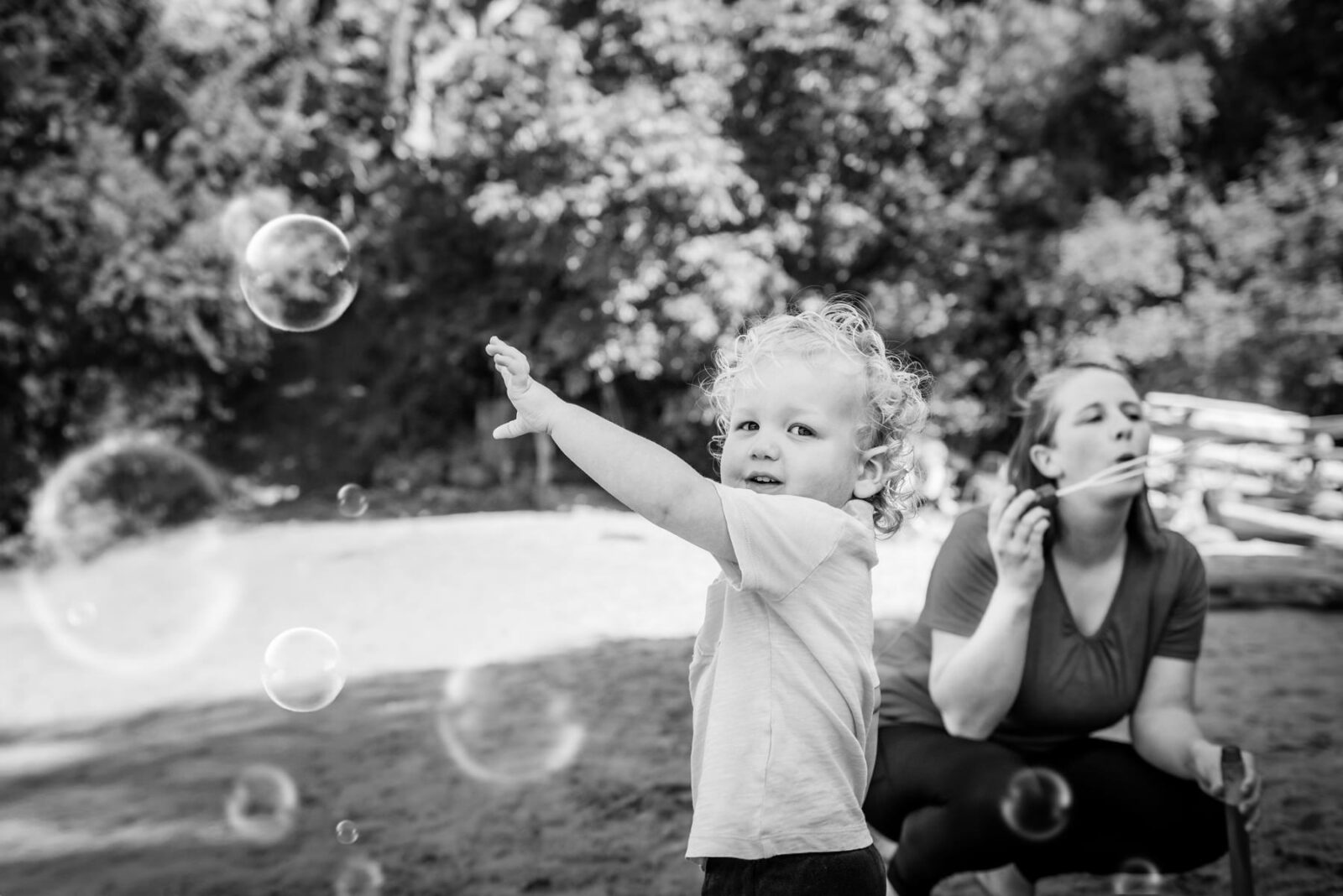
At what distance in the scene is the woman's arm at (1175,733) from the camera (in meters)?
1.99

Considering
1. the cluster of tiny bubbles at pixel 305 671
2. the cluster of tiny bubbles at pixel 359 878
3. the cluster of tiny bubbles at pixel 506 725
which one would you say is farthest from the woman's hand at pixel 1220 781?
the cluster of tiny bubbles at pixel 506 725

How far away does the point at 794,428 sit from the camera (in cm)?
158

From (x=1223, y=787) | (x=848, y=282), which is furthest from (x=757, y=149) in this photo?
(x=1223, y=787)

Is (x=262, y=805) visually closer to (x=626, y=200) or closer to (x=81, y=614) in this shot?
(x=81, y=614)

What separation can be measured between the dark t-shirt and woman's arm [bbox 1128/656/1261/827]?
0.02 metres

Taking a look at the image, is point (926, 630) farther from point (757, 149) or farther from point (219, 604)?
point (757, 149)

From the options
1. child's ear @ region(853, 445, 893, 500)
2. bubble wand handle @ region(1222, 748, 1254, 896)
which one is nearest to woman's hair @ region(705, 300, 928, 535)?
child's ear @ region(853, 445, 893, 500)

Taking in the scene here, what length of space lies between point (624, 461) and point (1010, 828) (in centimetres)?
106

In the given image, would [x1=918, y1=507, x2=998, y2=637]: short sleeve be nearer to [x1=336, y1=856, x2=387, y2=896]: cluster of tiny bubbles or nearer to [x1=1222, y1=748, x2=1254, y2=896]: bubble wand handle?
[x1=1222, y1=748, x2=1254, y2=896]: bubble wand handle

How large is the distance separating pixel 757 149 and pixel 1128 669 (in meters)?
10.0

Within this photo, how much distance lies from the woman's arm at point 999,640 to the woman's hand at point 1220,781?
1.00 feet

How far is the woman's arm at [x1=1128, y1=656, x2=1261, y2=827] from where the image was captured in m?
1.99

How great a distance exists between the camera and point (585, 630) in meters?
6.50

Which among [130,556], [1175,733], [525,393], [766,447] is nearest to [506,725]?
[1175,733]
